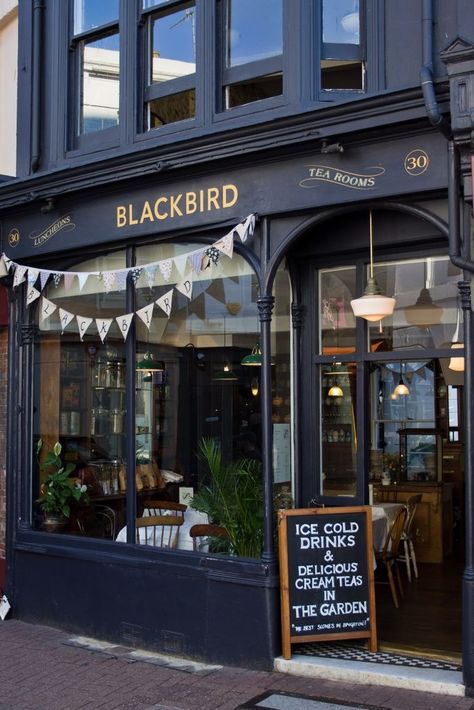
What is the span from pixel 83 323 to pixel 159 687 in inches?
152

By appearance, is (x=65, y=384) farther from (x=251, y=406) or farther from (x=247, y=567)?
(x=247, y=567)

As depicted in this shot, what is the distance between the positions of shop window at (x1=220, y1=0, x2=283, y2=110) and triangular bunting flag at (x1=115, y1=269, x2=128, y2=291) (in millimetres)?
1829

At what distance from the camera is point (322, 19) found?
755 centimetres

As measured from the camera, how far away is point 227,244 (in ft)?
24.5

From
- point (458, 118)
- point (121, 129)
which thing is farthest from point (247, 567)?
point (121, 129)

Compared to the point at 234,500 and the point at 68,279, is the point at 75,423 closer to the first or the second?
the point at 68,279

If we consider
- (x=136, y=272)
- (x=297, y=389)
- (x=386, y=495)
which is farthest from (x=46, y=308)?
(x=386, y=495)

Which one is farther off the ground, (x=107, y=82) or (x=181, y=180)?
(x=107, y=82)

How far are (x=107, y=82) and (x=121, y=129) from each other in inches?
28.0

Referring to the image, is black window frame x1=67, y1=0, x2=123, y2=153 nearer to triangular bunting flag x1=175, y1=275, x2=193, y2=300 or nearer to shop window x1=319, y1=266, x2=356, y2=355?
triangular bunting flag x1=175, y1=275, x2=193, y2=300

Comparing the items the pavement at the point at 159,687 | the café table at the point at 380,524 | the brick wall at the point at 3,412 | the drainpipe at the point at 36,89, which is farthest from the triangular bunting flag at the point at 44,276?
the café table at the point at 380,524

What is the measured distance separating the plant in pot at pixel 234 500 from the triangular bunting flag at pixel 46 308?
2337 millimetres

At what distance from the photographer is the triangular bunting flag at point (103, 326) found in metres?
8.77

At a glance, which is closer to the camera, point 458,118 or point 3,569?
Result: point 458,118
